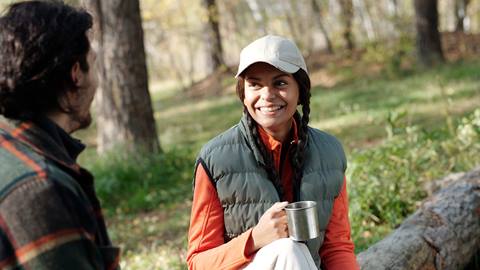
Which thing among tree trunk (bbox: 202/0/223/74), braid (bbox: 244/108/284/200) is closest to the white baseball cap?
braid (bbox: 244/108/284/200)

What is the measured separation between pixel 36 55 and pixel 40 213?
0.42 meters

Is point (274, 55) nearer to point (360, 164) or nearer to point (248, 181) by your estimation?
point (248, 181)

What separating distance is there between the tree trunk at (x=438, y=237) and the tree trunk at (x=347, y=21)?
1309 cm

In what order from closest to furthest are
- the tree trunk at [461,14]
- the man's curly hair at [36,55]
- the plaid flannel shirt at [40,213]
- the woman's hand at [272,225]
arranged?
the plaid flannel shirt at [40,213], the man's curly hair at [36,55], the woman's hand at [272,225], the tree trunk at [461,14]

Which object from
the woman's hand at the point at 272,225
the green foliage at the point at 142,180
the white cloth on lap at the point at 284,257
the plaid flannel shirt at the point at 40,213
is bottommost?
the green foliage at the point at 142,180

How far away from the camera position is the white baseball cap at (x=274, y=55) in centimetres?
282

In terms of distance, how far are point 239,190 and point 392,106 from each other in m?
7.90

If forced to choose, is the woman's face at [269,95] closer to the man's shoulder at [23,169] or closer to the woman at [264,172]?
the woman at [264,172]

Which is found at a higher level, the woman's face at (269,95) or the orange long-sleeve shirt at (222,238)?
the woman's face at (269,95)

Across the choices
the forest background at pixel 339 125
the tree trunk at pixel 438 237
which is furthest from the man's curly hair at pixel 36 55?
the tree trunk at pixel 438 237

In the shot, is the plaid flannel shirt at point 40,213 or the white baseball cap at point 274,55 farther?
the white baseball cap at point 274,55

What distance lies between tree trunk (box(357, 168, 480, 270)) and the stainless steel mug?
1.18m

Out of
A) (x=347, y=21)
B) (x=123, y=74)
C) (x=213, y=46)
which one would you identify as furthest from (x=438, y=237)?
(x=213, y=46)

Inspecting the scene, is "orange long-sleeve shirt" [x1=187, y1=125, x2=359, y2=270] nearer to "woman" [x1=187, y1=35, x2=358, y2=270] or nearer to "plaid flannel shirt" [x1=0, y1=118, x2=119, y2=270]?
"woman" [x1=187, y1=35, x2=358, y2=270]
